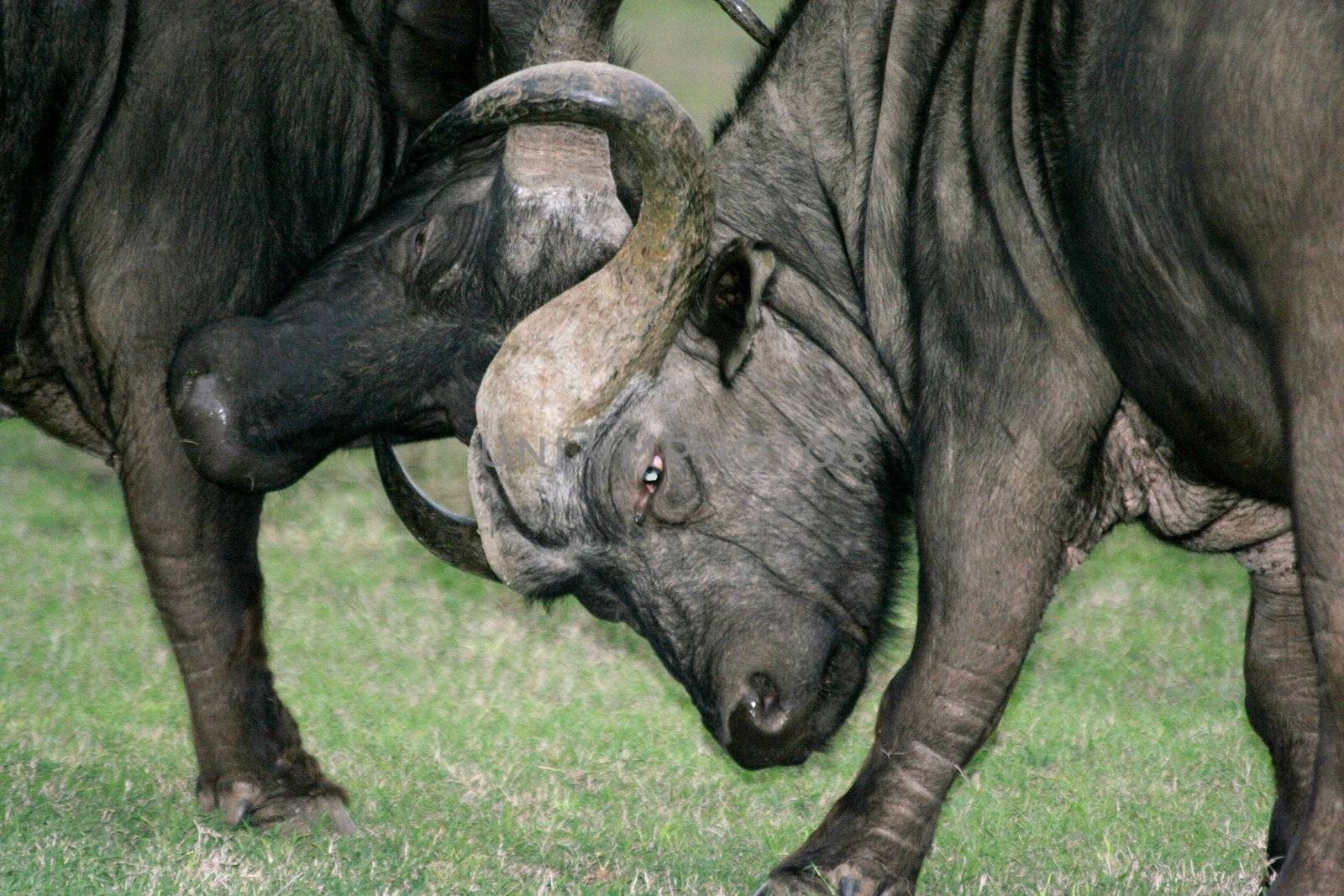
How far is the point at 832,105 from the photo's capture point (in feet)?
15.8

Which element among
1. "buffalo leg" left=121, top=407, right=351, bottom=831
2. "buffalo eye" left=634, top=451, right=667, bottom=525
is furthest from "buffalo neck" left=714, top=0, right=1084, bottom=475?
"buffalo leg" left=121, top=407, right=351, bottom=831

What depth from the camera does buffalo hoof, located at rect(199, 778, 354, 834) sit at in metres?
5.38

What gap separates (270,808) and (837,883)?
6.34 ft

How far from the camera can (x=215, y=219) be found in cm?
521

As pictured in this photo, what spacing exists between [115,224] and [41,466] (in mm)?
7139

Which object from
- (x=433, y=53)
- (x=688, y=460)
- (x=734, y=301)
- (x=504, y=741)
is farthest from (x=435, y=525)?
(x=504, y=741)

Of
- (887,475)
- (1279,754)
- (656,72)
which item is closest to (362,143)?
(887,475)

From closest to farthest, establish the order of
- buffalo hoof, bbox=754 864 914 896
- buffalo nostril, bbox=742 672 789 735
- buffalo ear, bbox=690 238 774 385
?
buffalo hoof, bbox=754 864 914 896 → buffalo nostril, bbox=742 672 789 735 → buffalo ear, bbox=690 238 774 385

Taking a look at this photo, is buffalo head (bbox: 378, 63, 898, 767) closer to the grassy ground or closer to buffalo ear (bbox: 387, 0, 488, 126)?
the grassy ground

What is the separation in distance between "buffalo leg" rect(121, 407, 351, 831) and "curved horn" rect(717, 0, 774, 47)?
197cm

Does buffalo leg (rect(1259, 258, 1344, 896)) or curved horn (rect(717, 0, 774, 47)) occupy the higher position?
buffalo leg (rect(1259, 258, 1344, 896))

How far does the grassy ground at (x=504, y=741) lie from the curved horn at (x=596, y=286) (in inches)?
42.9

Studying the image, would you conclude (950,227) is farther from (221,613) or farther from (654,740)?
(654,740)

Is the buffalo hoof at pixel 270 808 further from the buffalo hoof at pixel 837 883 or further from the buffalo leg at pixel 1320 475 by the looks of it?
the buffalo leg at pixel 1320 475
